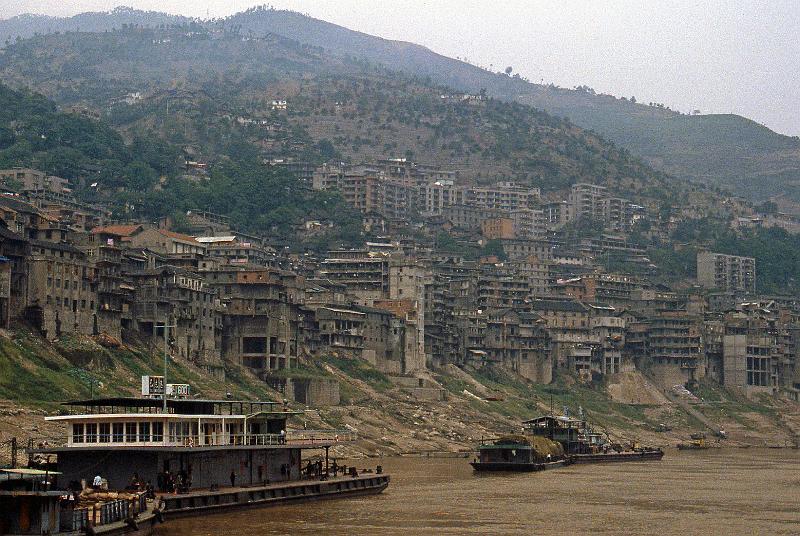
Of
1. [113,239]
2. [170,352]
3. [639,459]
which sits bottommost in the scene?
[639,459]

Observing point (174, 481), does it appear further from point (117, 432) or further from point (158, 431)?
point (117, 432)

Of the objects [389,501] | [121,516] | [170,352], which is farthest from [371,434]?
[121,516]

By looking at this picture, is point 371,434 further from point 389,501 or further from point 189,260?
point 389,501

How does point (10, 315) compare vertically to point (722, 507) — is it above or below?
above

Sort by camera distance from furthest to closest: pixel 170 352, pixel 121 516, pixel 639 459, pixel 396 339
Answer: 1. pixel 396 339
2. pixel 639 459
3. pixel 170 352
4. pixel 121 516

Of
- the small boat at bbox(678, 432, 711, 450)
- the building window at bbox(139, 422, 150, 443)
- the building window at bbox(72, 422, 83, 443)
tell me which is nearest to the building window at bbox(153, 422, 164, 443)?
the building window at bbox(139, 422, 150, 443)

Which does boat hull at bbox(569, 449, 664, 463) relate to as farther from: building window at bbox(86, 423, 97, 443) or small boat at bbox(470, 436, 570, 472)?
building window at bbox(86, 423, 97, 443)

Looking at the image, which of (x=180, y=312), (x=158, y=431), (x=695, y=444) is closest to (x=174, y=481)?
(x=158, y=431)
